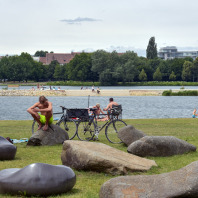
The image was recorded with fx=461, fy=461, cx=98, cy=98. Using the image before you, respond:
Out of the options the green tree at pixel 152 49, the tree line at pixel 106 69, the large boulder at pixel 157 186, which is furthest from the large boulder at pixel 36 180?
the green tree at pixel 152 49

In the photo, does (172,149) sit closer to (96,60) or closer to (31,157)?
(31,157)

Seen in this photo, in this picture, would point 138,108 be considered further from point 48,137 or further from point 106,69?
point 106,69

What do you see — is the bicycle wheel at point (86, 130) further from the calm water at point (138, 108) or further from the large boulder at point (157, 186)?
the calm water at point (138, 108)

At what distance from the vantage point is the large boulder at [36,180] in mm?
6910

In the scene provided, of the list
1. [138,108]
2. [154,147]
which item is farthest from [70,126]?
[138,108]

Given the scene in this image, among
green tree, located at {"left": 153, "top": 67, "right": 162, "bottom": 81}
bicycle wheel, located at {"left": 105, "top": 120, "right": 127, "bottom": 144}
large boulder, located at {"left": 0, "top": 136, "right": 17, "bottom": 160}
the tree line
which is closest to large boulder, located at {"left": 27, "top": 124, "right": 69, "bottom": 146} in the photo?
bicycle wheel, located at {"left": 105, "top": 120, "right": 127, "bottom": 144}

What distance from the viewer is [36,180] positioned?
22.7ft

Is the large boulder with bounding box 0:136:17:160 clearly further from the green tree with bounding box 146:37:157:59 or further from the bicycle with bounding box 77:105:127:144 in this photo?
the green tree with bounding box 146:37:157:59

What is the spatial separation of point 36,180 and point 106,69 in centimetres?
11511

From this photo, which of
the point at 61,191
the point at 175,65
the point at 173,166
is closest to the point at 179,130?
the point at 173,166

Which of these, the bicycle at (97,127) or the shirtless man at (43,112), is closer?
the shirtless man at (43,112)

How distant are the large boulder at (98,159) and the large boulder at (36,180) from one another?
5.60 feet

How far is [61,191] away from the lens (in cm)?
719

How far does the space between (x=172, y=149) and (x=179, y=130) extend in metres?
6.99
